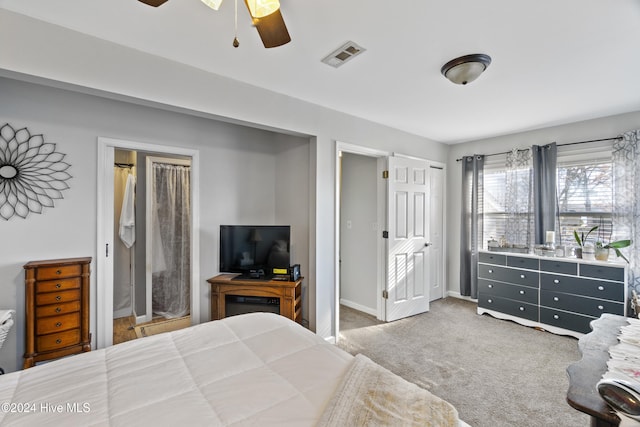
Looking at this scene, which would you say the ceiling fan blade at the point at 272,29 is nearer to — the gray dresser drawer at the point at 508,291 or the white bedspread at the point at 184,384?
the white bedspread at the point at 184,384

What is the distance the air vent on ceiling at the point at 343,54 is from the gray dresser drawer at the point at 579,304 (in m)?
3.46

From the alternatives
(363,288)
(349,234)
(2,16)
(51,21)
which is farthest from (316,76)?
(363,288)

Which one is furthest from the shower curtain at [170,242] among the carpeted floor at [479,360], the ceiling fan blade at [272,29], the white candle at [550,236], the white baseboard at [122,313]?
the white candle at [550,236]

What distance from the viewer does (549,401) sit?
2.12 meters

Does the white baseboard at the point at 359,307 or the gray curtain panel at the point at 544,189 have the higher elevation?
the gray curtain panel at the point at 544,189

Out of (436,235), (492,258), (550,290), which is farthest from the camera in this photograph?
(436,235)

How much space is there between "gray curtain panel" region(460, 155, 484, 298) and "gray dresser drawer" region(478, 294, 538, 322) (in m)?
0.51

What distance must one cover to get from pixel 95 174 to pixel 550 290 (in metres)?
4.83

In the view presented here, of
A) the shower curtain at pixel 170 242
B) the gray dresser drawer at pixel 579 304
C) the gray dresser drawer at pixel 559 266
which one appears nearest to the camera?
the gray dresser drawer at pixel 579 304

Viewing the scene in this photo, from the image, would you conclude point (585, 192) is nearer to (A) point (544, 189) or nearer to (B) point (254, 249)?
(A) point (544, 189)

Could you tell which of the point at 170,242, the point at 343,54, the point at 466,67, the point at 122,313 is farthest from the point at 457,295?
the point at 122,313

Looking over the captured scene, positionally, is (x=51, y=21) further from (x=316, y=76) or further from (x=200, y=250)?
(x=200, y=250)

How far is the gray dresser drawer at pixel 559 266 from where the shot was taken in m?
3.21

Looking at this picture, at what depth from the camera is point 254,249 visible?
310 centimetres
